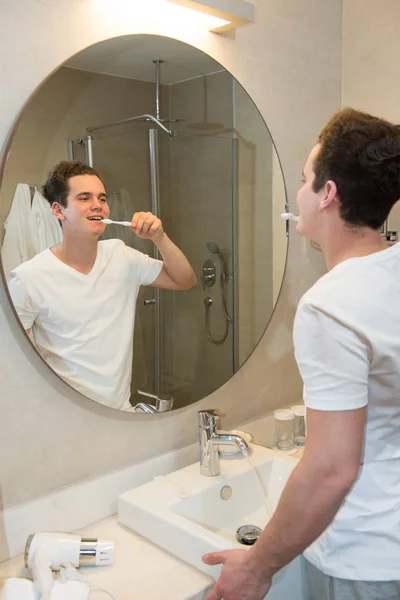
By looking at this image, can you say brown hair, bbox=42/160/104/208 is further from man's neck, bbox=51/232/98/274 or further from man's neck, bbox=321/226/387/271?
man's neck, bbox=321/226/387/271

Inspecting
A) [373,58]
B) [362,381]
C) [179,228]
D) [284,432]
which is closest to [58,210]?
[179,228]

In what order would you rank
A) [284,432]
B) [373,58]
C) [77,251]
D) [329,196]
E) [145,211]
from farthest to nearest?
[373,58], [284,432], [145,211], [77,251], [329,196]

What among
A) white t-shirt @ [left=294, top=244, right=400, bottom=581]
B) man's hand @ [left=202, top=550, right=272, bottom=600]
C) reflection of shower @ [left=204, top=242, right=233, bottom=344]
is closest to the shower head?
reflection of shower @ [left=204, top=242, right=233, bottom=344]

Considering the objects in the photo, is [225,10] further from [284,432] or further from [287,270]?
[284,432]

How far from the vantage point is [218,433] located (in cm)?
146

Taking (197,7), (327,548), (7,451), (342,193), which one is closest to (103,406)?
(7,451)

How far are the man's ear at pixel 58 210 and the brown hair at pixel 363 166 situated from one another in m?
0.54

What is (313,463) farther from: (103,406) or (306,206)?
(103,406)

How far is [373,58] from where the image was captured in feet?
6.17

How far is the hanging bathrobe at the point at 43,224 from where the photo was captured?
46.5 inches

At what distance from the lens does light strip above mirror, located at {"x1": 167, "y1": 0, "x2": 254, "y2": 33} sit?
1383mm

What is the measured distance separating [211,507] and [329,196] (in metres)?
0.81

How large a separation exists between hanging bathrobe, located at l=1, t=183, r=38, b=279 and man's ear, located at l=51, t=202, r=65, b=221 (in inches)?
2.1

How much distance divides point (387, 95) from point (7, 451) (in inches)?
59.7
